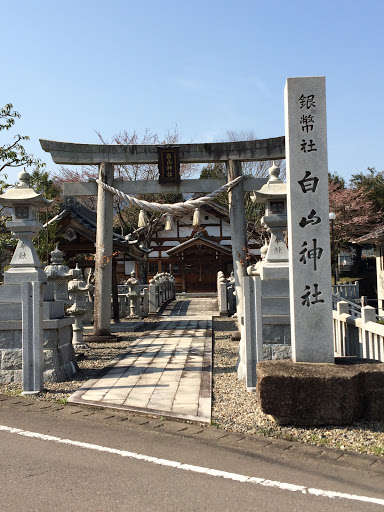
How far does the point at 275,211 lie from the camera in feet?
27.0

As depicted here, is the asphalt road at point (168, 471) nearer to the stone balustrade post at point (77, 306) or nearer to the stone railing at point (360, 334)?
the stone railing at point (360, 334)

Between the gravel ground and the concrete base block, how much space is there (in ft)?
0.39

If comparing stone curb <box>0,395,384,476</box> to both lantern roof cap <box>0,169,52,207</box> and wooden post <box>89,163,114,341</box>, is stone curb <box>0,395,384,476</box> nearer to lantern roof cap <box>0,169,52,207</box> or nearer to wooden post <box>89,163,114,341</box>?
lantern roof cap <box>0,169,52,207</box>

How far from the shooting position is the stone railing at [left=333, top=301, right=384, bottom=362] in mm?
6793

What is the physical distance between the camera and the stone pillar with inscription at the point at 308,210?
18.6ft

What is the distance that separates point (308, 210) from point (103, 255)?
7348 millimetres

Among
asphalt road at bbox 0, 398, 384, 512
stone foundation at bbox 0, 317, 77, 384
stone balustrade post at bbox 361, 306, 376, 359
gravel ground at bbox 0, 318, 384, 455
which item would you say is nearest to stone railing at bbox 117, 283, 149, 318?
gravel ground at bbox 0, 318, 384, 455

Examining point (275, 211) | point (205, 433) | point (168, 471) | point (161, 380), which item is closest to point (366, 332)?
point (275, 211)

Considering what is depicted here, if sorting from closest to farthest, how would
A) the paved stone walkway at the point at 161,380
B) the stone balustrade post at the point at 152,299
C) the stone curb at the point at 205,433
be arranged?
the stone curb at the point at 205,433 < the paved stone walkway at the point at 161,380 < the stone balustrade post at the point at 152,299

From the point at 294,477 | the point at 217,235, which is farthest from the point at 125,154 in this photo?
the point at 217,235

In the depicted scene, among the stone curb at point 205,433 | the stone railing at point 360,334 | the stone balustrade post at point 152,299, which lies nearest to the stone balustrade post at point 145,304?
the stone balustrade post at point 152,299

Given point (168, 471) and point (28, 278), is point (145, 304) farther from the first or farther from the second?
point (168, 471)

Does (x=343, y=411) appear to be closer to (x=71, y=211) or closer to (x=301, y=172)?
(x=301, y=172)

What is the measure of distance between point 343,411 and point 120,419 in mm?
2484
